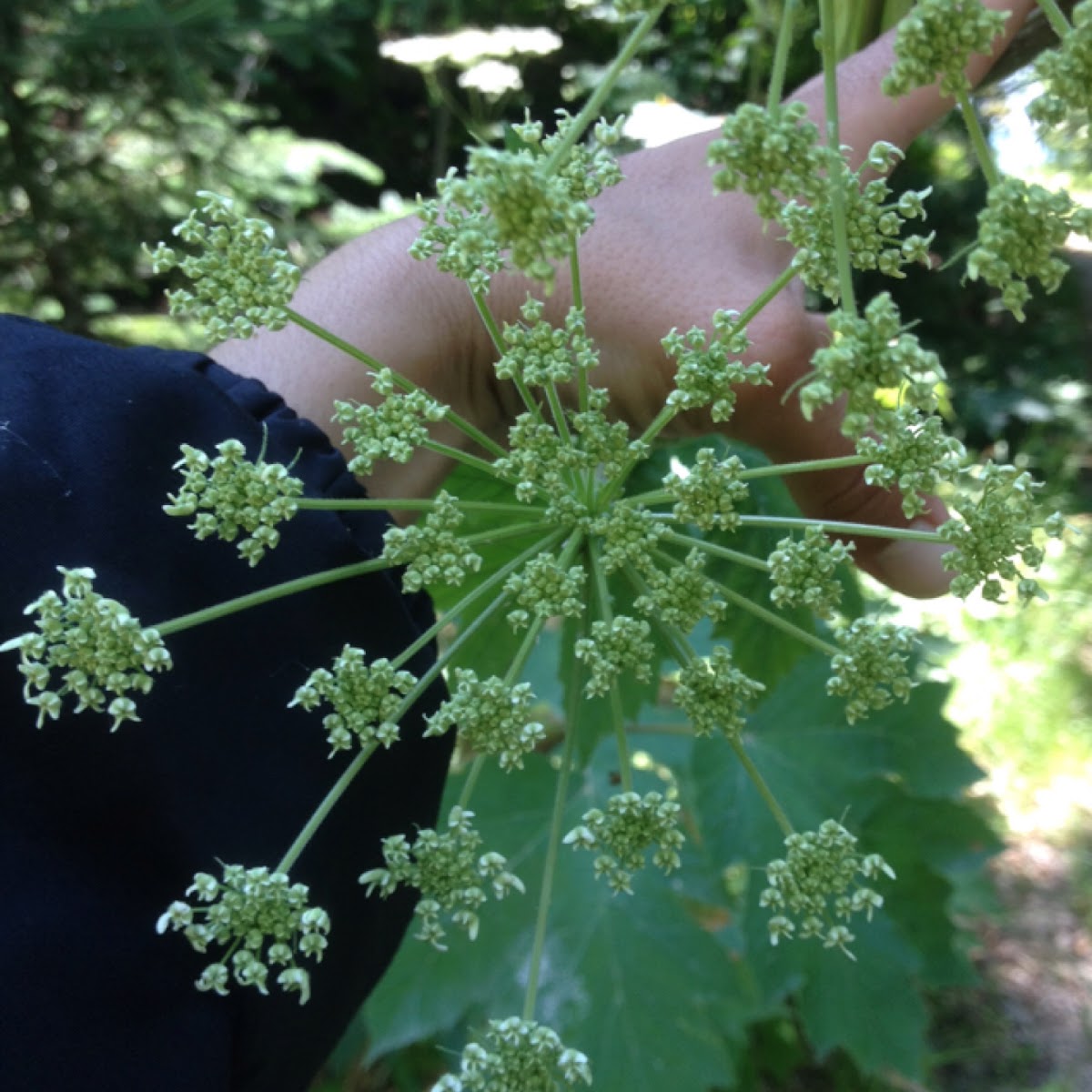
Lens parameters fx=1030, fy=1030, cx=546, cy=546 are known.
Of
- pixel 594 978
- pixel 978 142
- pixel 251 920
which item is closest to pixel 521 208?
Answer: pixel 978 142

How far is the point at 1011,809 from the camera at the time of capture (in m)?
4.08

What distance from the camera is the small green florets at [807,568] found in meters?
0.96

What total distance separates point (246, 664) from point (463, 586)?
388mm

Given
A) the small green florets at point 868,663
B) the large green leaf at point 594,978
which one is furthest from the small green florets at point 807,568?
the large green leaf at point 594,978

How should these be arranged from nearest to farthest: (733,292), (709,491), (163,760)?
(709,491) < (163,760) < (733,292)

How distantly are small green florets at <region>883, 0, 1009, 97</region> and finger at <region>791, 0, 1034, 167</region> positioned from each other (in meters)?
0.63

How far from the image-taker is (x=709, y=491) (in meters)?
0.94

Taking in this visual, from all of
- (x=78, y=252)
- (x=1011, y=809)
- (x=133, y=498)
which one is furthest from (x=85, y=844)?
(x=78, y=252)

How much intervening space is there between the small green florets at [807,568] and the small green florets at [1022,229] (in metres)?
0.30

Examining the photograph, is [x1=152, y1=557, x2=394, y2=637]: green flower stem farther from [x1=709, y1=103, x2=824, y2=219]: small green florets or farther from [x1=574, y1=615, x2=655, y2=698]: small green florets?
[x1=709, y1=103, x2=824, y2=219]: small green florets

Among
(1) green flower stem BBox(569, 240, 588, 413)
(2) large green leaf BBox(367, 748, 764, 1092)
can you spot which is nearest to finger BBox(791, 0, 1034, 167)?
(1) green flower stem BBox(569, 240, 588, 413)

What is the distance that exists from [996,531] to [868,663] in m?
0.17

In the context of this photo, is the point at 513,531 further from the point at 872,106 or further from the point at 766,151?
the point at 872,106

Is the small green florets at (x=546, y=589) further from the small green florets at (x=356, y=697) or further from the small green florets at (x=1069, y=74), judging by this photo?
the small green florets at (x=1069, y=74)
